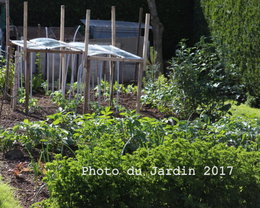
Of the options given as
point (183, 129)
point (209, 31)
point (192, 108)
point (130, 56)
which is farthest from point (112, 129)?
point (209, 31)

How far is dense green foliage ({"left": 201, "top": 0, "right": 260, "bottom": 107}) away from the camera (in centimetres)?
1066

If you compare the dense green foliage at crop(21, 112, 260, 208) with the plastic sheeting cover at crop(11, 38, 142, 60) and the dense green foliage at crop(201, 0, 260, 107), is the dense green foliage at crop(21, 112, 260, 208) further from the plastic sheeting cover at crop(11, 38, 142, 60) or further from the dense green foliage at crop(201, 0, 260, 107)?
the dense green foliage at crop(201, 0, 260, 107)

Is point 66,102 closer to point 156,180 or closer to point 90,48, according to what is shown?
point 90,48

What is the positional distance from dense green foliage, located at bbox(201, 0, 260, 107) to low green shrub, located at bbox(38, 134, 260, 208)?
6329 mm

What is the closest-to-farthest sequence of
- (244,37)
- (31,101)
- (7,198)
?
1. (7,198)
2. (31,101)
3. (244,37)

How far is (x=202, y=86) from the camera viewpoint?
25.9 ft

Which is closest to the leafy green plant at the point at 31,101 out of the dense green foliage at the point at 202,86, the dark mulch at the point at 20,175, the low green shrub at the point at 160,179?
the dark mulch at the point at 20,175

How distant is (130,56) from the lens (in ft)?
25.5

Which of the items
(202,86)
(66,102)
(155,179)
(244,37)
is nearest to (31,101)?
(66,102)

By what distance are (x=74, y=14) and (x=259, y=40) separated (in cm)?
630

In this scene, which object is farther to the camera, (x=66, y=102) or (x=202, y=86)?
(x=66, y=102)

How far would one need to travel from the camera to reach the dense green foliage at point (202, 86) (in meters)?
7.87

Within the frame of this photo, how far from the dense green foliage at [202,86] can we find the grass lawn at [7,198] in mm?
3965

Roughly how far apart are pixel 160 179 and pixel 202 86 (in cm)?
431
